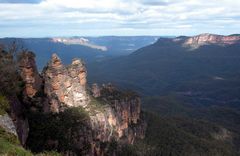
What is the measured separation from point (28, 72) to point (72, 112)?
1798cm

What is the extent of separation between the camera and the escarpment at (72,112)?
269 ft

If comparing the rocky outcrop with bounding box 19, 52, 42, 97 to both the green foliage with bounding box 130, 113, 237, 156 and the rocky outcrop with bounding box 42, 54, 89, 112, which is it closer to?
the rocky outcrop with bounding box 42, 54, 89, 112

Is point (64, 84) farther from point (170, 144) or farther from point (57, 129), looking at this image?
point (170, 144)

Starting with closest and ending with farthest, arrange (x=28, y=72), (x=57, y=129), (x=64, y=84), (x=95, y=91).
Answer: (x=28, y=72) < (x=57, y=129) < (x=64, y=84) < (x=95, y=91)

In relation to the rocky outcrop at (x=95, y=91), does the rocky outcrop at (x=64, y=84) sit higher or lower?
higher

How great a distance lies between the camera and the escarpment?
8206cm

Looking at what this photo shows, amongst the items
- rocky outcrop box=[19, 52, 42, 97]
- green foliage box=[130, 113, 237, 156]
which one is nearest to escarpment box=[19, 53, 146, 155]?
rocky outcrop box=[19, 52, 42, 97]

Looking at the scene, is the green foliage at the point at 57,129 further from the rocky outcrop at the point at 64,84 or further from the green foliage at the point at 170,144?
the green foliage at the point at 170,144

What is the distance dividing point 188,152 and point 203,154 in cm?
691

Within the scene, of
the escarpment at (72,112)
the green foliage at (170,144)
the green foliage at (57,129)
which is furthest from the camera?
the green foliage at (170,144)

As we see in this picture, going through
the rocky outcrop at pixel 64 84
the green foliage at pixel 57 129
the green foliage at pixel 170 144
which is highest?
the rocky outcrop at pixel 64 84

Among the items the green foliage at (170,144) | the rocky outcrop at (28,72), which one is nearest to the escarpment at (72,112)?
the rocky outcrop at (28,72)

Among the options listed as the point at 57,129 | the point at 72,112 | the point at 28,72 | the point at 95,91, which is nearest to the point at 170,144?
→ the point at 95,91

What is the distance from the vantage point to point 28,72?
271 feet
